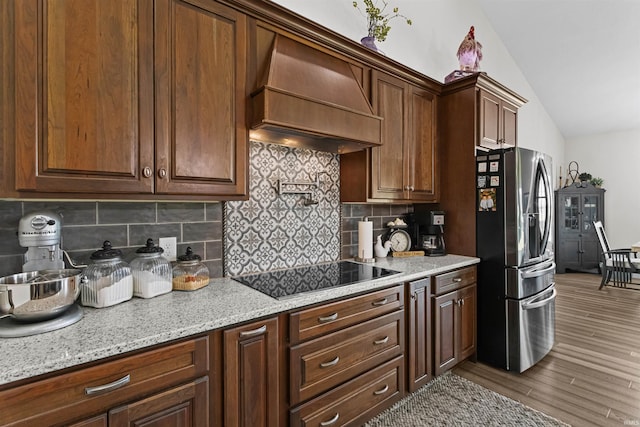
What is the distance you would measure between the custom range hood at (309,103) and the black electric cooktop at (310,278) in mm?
852

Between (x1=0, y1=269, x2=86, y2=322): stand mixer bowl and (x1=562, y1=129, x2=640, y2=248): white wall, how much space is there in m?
8.02

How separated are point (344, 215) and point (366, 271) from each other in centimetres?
61

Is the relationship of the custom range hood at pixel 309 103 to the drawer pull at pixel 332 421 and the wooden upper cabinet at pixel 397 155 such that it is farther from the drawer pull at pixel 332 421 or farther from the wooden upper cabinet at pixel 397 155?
the drawer pull at pixel 332 421

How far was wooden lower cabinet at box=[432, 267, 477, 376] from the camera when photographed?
2285 mm

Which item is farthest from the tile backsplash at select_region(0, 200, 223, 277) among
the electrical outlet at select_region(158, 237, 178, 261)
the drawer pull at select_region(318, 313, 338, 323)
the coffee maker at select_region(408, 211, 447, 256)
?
the coffee maker at select_region(408, 211, 447, 256)

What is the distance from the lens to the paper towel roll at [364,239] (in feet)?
8.12

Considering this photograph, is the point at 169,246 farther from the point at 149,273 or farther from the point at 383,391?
the point at 383,391

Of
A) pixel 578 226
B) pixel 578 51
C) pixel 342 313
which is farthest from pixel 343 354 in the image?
pixel 578 226

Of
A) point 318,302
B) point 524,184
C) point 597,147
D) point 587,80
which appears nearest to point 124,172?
point 318,302

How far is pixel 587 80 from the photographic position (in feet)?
16.1

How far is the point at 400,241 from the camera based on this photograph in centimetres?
282

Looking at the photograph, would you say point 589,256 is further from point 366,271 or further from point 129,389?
point 129,389

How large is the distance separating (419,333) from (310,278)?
865 mm

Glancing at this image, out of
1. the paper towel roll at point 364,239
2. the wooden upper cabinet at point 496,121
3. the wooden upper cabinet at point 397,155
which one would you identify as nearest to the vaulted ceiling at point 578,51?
the wooden upper cabinet at point 496,121
